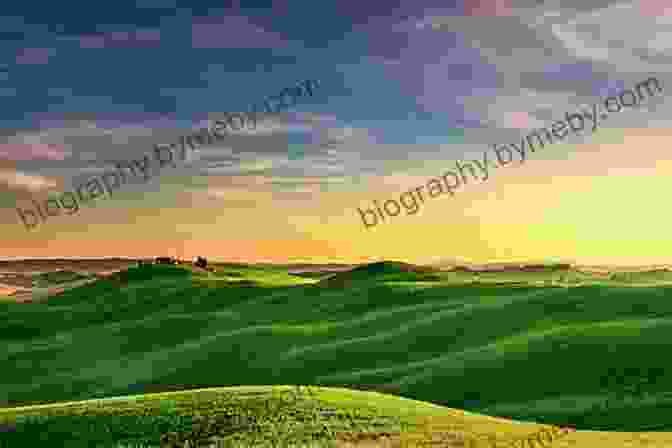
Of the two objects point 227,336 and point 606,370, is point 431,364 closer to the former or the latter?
point 606,370

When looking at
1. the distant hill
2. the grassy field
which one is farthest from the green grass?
the distant hill

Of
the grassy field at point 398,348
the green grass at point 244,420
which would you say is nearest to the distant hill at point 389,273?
the grassy field at point 398,348

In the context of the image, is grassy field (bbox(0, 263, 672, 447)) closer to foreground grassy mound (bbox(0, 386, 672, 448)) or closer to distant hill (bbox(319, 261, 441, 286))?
foreground grassy mound (bbox(0, 386, 672, 448))

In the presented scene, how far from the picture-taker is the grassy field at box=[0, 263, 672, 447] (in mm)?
28375

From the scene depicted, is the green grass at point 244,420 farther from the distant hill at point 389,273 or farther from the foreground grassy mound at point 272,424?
the distant hill at point 389,273

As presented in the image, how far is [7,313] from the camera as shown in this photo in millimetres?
77625

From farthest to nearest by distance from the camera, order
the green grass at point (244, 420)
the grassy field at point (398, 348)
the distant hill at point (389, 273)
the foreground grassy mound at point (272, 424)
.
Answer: the distant hill at point (389, 273)
the grassy field at point (398, 348)
the green grass at point (244, 420)
the foreground grassy mound at point (272, 424)

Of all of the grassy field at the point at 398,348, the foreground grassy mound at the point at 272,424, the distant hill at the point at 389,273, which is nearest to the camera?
the foreground grassy mound at the point at 272,424

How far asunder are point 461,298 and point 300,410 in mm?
39554

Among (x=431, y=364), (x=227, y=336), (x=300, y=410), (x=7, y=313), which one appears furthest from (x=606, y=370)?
(x=7, y=313)

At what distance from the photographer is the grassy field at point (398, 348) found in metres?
28.4

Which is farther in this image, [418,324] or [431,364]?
[418,324]

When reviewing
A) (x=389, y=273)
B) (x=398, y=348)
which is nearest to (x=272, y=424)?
(x=398, y=348)

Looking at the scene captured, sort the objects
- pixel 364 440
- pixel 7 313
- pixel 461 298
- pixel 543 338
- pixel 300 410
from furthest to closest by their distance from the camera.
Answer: pixel 7 313
pixel 461 298
pixel 543 338
pixel 300 410
pixel 364 440
